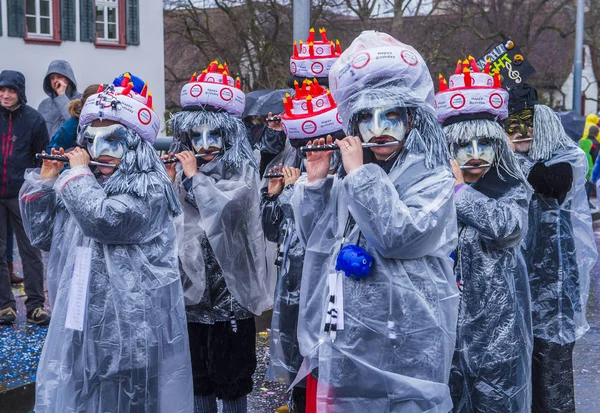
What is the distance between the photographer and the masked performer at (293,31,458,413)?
275cm

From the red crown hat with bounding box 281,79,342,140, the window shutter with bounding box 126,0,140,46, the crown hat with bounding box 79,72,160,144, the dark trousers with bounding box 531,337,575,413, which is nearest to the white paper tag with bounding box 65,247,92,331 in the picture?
the crown hat with bounding box 79,72,160,144

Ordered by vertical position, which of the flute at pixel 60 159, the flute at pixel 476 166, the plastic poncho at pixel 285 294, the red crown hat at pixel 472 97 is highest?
the red crown hat at pixel 472 97

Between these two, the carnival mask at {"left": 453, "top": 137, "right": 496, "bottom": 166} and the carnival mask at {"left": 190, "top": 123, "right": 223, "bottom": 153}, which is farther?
the carnival mask at {"left": 190, "top": 123, "right": 223, "bottom": 153}

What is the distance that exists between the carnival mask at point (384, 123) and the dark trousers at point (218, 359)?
1.56m

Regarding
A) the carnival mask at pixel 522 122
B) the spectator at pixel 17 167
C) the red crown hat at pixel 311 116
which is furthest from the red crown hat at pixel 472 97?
the spectator at pixel 17 167

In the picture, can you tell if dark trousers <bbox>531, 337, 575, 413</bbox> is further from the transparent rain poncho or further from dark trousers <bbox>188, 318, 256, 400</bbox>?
dark trousers <bbox>188, 318, 256, 400</bbox>

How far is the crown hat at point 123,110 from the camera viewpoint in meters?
3.38

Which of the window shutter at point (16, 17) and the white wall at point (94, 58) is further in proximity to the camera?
the white wall at point (94, 58)

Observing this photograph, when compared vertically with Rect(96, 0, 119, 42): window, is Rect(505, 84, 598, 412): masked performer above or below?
below

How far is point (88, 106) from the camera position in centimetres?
342

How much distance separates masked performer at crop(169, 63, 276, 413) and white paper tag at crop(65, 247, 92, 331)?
2.64ft

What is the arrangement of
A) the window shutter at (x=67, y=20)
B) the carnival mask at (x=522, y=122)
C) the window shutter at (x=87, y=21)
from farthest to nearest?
the window shutter at (x=87, y=21) < the window shutter at (x=67, y=20) < the carnival mask at (x=522, y=122)

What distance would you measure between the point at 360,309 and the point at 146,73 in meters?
19.8

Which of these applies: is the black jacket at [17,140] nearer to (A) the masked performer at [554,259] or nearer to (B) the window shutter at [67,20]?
(A) the masked performer at [554,259]
